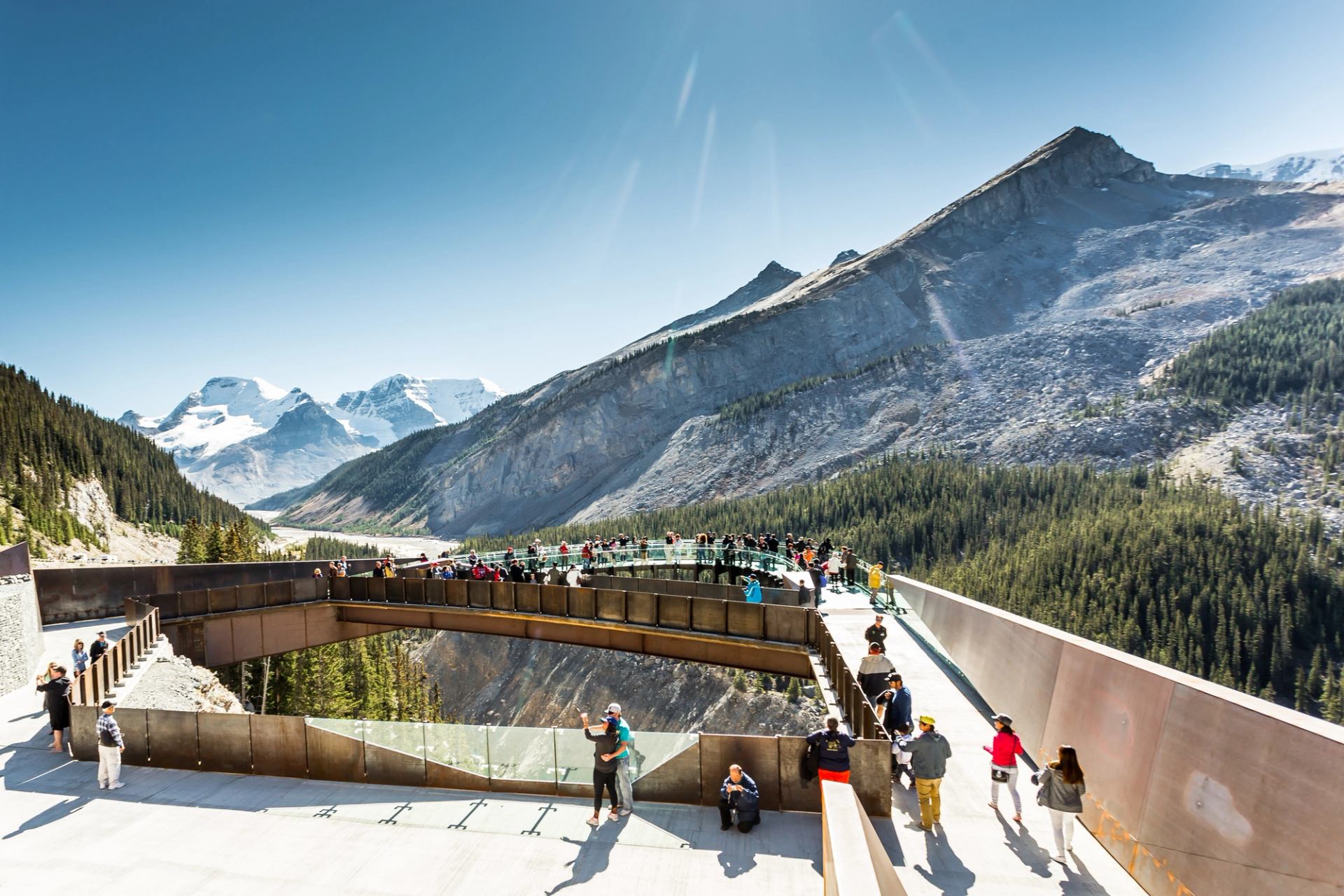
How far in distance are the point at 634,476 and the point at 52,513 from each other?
9289 centimetres

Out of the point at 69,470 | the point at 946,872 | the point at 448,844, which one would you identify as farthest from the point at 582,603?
the point at 69,470

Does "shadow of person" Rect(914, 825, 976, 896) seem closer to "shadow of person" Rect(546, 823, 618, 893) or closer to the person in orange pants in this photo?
the person in orange pants

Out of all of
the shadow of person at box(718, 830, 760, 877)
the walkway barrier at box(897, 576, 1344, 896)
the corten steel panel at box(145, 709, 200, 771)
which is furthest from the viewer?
the corten steel panel at box(145, 709, 200, 771)

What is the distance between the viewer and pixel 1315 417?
324 ft

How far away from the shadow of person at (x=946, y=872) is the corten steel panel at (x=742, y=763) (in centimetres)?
231

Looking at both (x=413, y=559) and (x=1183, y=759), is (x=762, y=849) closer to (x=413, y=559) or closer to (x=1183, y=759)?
(x=1183, y=759)

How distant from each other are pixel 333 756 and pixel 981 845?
1102 centimetres

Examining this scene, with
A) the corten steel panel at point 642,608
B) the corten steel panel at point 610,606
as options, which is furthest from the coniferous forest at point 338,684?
the corten steel panel at point 642,608

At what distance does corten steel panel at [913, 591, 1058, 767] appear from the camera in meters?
12.3

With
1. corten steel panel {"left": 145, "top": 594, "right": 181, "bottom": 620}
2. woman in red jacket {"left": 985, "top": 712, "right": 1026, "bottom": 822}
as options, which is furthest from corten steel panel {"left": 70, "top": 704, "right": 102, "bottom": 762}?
woman in red jacket {"left": 985, "top": 712, "right": 1026, "bottom": 822}

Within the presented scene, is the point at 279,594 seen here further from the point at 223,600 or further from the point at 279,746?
the point at 279,746

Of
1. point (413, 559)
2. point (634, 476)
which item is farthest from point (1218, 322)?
point (413, 559)

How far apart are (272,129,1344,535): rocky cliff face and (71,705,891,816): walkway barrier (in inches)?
4082

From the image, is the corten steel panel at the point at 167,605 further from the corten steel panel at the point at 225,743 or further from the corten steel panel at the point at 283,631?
the corten steel panel at the point at 225,743
